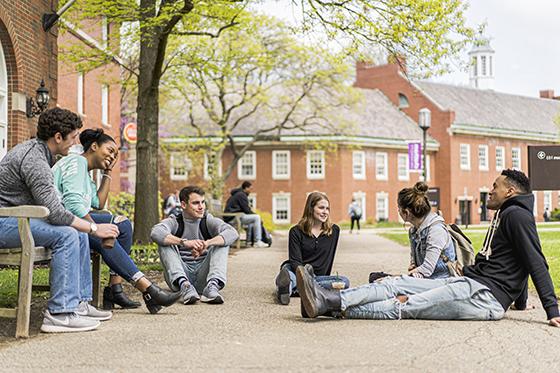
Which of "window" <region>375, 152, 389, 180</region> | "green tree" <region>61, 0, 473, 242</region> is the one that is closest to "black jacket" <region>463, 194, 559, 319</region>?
"green tree" <region>61, 0, 473, 242</region>

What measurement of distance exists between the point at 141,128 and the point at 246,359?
11.0m

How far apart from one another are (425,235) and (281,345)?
2.46 m

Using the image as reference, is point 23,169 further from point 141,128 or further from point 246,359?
point 141,128

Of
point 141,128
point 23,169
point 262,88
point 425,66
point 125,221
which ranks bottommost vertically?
point 125,221

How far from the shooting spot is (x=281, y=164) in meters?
48.0

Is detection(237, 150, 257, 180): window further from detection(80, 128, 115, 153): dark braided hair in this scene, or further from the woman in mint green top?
detection(80, 128, 115, 153): dark braided hair

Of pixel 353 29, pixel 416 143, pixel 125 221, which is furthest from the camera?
pixel 416 143

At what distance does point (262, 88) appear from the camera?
3781 cm

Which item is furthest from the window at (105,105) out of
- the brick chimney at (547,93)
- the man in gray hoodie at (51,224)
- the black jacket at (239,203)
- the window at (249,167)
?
the brick chimney at (547,93)

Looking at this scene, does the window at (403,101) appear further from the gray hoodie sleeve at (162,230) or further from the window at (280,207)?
the gray hoodie sleeve at (162,230)

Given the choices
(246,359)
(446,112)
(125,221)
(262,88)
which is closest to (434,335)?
(246,359)

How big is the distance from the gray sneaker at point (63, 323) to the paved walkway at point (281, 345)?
0.29ft

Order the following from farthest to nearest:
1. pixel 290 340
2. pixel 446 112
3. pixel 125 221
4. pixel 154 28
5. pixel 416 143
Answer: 1. pixel 446 112
2. pixel 416 143
3. pixel 154 28
4. pixel 125 221
5. pixel 290 340

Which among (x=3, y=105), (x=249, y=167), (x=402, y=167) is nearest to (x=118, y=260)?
(x=3, y=105)
